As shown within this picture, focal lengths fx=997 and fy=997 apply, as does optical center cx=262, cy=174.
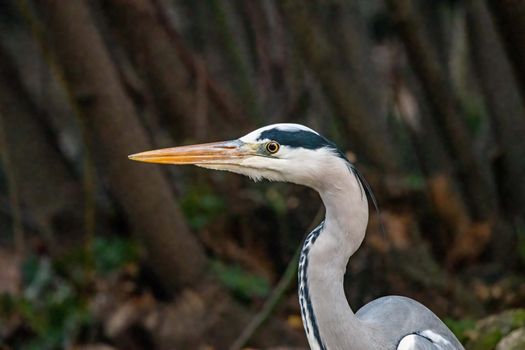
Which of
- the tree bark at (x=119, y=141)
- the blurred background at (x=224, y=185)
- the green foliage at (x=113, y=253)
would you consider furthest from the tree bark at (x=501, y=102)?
the green foliage at (x=113, y=253)

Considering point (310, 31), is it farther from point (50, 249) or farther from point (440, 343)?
point (440, 343)

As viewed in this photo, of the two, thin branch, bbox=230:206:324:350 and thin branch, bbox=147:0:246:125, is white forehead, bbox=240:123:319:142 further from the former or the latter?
thin branch, bbox=147:0:246:125

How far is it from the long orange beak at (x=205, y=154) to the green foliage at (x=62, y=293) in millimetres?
2299

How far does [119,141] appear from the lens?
4.79m

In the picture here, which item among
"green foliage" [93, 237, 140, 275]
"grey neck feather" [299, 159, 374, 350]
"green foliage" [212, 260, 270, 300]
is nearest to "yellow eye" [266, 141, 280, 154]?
"grey neck feather" [299, 159, 374, 350]

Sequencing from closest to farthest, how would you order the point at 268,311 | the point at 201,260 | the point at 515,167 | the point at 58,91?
1. the point at 268,311
2. the point at 201,260
3. the point at 515,167
4. the point at 58,91

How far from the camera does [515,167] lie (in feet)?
20.6

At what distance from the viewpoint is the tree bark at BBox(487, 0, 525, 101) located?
4.21m

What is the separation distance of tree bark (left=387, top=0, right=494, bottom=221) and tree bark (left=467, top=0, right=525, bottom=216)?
14 centimetres

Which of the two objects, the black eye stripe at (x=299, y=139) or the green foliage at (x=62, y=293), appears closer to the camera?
the black eye stripe at (x=299, y=139)

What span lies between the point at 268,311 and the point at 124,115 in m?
1.16

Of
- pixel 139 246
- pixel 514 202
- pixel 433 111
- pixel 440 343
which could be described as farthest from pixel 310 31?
pixel 440 343

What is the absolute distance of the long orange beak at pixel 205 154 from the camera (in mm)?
3137

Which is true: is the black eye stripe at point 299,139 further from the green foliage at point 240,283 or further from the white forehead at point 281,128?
the green foliage at point 240,283
